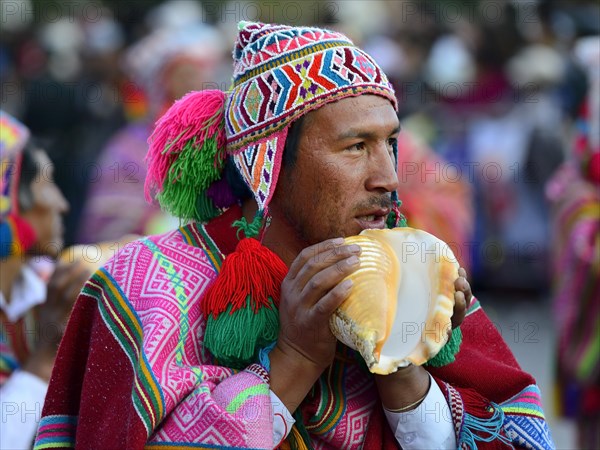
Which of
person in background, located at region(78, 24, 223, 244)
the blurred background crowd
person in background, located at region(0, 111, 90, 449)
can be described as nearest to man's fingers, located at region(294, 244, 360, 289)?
person in background, located at region(0, 111, 90, 449)

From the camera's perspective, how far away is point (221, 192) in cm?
346

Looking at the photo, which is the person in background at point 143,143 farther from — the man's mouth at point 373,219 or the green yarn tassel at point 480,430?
the green yarn tassel at point 480,430

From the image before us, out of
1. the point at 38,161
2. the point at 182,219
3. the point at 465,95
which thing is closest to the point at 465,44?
the point at 465,95

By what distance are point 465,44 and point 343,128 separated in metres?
11.0

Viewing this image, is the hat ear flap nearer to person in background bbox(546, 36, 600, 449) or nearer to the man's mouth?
the man's mouth

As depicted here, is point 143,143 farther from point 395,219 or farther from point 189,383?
point 189,383

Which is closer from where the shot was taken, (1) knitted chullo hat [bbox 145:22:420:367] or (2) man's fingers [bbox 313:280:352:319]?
(2) man's fingers [bbox 313:280:352:319]

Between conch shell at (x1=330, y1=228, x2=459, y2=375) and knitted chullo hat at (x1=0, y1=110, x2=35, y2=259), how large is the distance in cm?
214

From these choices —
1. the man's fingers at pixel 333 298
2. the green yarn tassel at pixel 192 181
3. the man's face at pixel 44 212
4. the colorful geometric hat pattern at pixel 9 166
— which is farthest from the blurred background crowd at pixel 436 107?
the man's fingers at pixel 333 298

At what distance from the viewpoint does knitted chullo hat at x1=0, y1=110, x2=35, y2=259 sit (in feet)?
15.6

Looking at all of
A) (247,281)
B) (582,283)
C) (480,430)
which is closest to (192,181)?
(247,281)

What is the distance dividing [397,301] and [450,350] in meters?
0.32

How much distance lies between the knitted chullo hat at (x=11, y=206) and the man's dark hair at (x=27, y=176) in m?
0.02

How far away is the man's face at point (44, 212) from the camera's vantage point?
4879 mm
